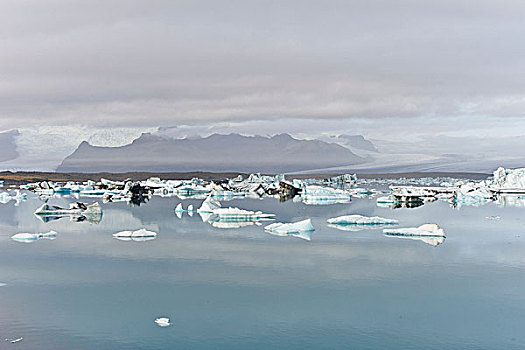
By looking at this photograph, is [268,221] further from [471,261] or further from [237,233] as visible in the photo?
[471,261]

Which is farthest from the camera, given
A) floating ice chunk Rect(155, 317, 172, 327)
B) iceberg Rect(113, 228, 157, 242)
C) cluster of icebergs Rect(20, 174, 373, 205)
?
cluster of icebergs Rect(20, 174, 373, 205)

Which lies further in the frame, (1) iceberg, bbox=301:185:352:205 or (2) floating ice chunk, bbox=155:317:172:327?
(1) iceberg, bbox=301:185:352:205

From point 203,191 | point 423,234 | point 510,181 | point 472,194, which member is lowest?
point 203,191

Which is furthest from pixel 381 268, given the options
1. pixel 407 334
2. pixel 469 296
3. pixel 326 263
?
pixel 407 334

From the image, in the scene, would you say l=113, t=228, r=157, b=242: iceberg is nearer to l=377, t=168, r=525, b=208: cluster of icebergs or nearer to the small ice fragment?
the small ice fragment

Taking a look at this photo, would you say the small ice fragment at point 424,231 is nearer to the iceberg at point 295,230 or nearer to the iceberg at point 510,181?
the iceberg at point 295,230

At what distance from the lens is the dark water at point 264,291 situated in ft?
26.4

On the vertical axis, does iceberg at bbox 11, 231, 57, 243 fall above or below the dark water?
above

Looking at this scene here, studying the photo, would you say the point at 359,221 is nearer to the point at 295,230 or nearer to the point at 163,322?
the point at 295,230

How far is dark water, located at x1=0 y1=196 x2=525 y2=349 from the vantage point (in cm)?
805

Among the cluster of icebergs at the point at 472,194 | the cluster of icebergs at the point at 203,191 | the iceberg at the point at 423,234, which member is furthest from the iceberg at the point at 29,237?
the cluster of icebergs at the point at 472,194

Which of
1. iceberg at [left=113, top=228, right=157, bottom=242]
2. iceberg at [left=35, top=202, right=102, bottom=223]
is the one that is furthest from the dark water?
iceberg at [left=35, top=202, right=102, bottom=223]

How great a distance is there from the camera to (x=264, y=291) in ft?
34.9

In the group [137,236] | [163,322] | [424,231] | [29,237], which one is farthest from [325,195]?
[163,322]
